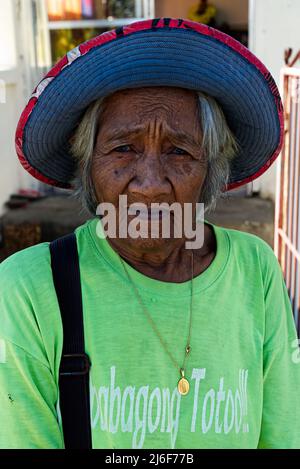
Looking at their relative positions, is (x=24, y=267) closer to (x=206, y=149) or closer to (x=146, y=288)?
(x=146, y=288)

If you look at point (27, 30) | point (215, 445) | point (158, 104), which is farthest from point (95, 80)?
point (27, 30)

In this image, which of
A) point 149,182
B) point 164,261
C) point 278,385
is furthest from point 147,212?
point 278,385

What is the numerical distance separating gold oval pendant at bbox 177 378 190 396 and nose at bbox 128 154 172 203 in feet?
1.28

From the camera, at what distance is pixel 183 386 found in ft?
4.09

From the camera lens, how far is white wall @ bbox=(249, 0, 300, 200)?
15.1 ft

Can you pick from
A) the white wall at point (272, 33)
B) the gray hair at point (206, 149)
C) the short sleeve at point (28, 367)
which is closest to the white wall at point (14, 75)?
the white wall at point (272, 33)

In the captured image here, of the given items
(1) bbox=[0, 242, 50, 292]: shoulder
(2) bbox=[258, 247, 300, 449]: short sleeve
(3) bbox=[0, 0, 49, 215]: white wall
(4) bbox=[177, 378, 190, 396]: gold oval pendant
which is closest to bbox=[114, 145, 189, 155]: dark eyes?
(1) bbox=[0, 242, 50, 292]: shoulder

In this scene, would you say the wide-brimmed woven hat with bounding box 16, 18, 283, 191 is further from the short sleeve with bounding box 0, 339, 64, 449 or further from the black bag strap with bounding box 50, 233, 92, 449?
the short sleeve with bounding box 0, 339, 64, 449

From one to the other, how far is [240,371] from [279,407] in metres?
0.15

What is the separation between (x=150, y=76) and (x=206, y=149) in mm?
207

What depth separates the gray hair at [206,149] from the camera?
4.20 feet

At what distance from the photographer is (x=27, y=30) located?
5.66m

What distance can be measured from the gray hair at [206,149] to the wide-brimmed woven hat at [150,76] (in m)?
0.03

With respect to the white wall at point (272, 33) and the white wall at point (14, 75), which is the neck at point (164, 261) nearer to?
the white wall at point (272, 33)
